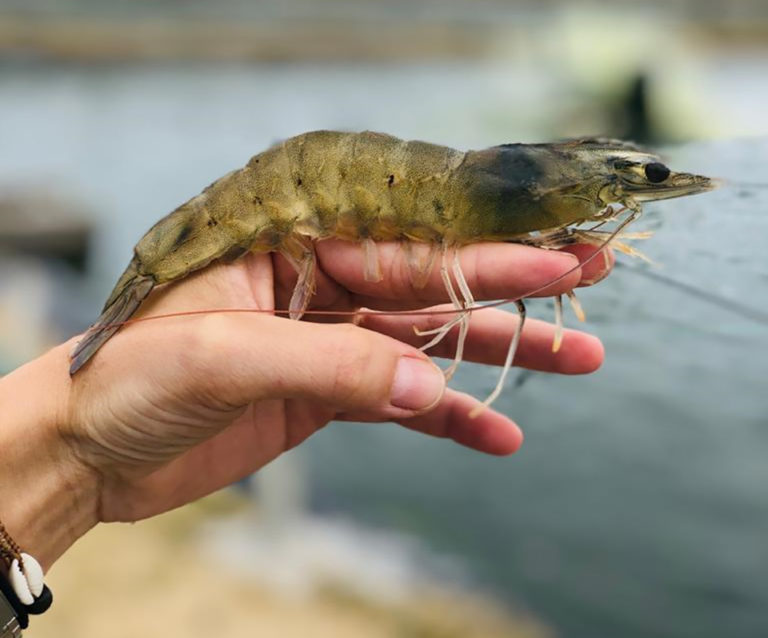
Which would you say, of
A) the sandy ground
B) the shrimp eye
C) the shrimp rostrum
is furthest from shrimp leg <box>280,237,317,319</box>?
the sandy ground

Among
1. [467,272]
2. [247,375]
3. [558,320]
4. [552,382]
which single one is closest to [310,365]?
[247,375]

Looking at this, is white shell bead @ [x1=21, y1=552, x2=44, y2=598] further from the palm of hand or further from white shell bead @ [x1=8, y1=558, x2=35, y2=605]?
the palm of hand

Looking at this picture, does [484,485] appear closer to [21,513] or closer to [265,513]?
[265,513]

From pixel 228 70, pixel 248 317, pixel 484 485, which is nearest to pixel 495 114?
pixel 484 485

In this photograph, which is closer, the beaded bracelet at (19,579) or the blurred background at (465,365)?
the beaded bracelet at (19,579)

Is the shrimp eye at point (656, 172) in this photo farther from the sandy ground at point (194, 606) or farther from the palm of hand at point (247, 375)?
the sandy ground at point (194, 606)

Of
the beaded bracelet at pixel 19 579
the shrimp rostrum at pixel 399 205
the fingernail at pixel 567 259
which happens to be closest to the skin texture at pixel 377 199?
the shrimp rostrum at pixel 399 205

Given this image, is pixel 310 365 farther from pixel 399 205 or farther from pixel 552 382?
pixel 552 382
